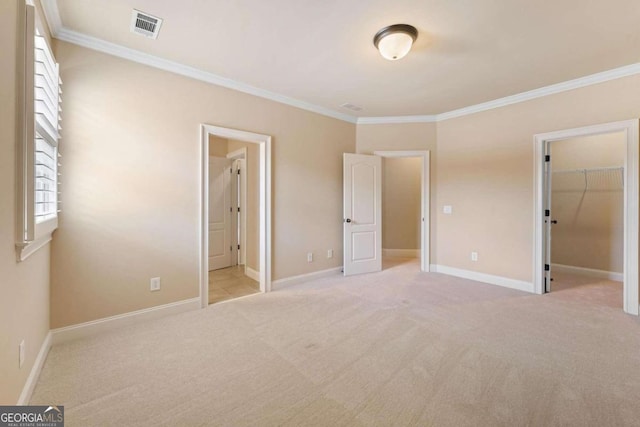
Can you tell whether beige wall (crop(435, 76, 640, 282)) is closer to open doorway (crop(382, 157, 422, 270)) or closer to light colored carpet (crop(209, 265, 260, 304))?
open doorway (crop(382, 157, 422, 270))

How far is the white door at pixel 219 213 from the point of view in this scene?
16.1ft

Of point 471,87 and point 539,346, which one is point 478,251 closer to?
point 539,346

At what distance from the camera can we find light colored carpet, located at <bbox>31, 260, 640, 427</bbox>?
5.16 ft

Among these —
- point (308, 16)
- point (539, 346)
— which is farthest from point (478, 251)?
point (308, 16)

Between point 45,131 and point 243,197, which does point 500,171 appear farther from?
point 45,131

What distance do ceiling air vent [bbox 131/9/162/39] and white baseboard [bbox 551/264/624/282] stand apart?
6.48 metres

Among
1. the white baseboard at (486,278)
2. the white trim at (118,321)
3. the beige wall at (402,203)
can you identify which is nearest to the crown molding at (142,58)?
the white trim at (118,321)

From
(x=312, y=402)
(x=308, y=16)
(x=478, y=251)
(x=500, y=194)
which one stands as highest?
(x=308, y=16)

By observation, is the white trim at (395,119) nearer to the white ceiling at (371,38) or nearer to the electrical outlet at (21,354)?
the white ceiling at (371,38)

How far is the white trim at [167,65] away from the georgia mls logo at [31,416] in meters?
2.76

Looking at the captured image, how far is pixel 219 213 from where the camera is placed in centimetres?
505

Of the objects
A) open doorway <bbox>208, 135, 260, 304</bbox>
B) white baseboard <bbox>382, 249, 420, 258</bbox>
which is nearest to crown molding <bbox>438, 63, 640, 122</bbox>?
white baseboard <bbox>382, 249, 420, 258</bbox>

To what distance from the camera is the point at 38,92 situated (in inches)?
67.9

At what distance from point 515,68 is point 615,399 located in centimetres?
302
